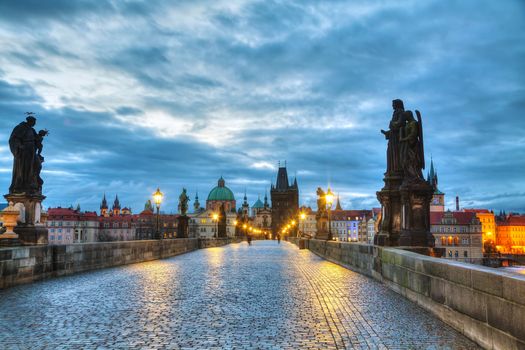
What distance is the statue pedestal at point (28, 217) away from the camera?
16.2m

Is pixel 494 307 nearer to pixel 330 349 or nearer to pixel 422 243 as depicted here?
pixel 330 349

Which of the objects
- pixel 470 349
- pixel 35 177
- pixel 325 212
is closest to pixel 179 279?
pixel 35 177

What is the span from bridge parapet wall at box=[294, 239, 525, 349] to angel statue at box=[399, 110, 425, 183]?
4.80 metres

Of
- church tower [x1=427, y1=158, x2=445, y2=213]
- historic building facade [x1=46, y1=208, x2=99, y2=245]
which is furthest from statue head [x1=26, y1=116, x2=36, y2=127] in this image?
church tower [x1=427, y1=158, x2=445, y2=213]

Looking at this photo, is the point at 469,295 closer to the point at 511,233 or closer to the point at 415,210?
the point at 415,210

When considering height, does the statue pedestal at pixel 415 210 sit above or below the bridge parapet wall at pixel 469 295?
above

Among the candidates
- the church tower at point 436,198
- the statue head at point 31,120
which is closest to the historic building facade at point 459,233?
the church tower at point 436,198

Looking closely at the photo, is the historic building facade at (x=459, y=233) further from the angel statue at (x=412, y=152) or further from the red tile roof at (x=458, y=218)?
the angel statue at (x=412, y=152)

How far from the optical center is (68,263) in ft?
51.4

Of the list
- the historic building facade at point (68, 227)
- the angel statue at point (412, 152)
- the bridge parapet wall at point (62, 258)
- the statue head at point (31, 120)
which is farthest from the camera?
the historic building facade at point (68, 227)

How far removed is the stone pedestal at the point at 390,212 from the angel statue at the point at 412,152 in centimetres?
79

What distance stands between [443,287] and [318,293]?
4.57m

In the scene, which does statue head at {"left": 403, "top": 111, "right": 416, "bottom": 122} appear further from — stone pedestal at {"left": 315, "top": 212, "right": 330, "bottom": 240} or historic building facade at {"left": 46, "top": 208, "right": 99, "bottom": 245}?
historic building facade at {"left": 46, "top": 208, "right": 99, "bottom": 245}

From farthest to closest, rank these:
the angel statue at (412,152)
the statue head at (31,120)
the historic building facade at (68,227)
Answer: the historic building facade at (68,227) < the statue head at (31,120) < the angel statue at (412,152)
